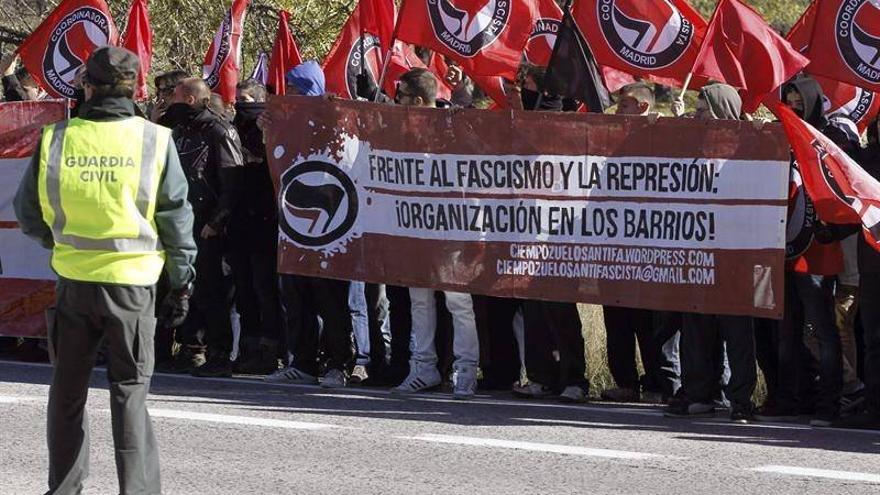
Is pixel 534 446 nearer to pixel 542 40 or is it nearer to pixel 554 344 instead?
pixel 554 344

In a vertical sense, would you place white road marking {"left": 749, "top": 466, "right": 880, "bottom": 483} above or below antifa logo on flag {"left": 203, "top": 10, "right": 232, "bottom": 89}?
below

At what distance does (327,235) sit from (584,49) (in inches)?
84.3

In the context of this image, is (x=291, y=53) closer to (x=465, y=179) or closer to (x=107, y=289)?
(x=465, y=179)

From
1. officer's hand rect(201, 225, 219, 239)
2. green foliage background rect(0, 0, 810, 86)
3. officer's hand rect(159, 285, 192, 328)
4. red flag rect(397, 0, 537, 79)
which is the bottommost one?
officer's hand rect(159, 285, 192, 328)

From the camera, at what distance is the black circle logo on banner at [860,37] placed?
36.7 feet

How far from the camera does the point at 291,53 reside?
14430 millimetres

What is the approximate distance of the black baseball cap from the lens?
6945mm

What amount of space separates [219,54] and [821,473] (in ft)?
24.4

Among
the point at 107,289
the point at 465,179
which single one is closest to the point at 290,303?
the point at 465,179

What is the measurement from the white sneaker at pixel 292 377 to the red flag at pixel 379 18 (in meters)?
2.83

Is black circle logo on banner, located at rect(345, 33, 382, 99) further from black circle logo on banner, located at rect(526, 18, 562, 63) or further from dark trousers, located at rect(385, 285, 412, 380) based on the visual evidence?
dark trousers, located at rect(385, 285, 412, 380)

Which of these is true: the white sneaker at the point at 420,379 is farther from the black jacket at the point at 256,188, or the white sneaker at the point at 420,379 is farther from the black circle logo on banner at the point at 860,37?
the black circle logo on banner at the point at 860,37

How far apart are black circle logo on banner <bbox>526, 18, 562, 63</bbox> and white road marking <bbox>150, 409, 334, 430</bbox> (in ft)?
15.6

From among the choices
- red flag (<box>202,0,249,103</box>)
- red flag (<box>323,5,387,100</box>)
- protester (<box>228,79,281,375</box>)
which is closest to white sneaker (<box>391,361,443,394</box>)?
protester (<box>228,79,281,375</box>)
